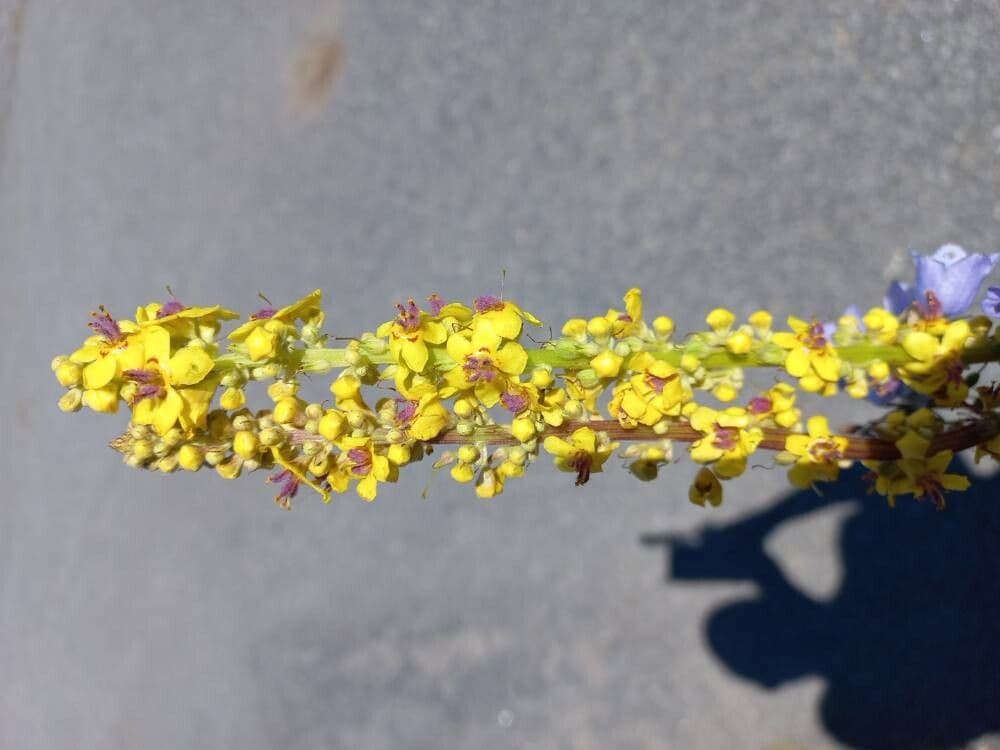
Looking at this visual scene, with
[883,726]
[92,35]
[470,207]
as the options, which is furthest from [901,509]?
[92,35]

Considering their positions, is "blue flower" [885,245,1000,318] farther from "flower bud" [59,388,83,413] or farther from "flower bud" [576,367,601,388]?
"flower bud" [59,388,83,413]

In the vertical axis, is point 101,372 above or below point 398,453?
above

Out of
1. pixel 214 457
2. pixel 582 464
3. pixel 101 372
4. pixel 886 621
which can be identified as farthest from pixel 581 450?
pixel 886 621

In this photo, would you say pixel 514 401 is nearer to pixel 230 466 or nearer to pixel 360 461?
pixel 360 461

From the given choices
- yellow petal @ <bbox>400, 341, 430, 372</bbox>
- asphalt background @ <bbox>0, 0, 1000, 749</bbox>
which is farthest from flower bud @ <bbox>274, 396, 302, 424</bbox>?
asphalt background @ <bbox>0, 0, 1000, 749</bbox>

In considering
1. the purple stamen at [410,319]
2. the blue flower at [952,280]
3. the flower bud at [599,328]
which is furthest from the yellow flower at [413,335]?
the blue flower at [952,280]

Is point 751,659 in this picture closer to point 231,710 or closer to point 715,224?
point 715,224

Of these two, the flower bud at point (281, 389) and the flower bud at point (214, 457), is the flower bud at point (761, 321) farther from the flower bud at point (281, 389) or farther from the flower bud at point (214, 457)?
the flower bud at point (214, 457)
